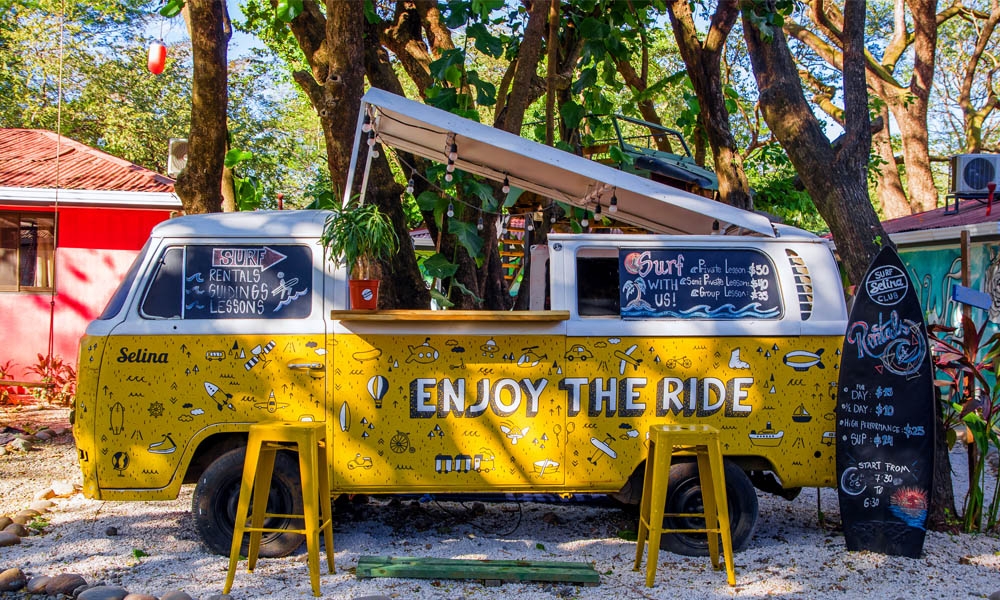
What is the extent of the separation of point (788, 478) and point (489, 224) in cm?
391

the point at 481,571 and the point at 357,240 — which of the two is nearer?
the point at 481,571

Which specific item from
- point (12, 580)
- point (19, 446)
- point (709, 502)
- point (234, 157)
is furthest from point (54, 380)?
point (709, 502)

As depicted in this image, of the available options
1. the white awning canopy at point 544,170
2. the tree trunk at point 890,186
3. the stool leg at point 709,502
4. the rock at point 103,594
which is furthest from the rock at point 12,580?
the tree trunk at point 890,186

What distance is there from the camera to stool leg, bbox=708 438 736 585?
4918 millimetres

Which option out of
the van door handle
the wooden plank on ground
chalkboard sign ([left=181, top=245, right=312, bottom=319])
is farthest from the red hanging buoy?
the wooden plank on ground

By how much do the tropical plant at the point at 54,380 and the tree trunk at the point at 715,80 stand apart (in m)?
8.41

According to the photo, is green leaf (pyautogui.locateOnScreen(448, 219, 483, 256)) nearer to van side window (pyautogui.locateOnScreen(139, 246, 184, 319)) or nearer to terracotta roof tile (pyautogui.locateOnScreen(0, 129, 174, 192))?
van side window (pyautogui.locateOnScreen(139, 246, 184, 319))

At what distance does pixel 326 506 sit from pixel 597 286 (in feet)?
7.14

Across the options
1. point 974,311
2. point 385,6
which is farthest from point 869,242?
point 385,6

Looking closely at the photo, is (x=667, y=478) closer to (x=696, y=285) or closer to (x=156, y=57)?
(x=696, y=285)

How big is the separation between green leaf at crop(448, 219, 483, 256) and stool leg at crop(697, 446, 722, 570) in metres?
2.95

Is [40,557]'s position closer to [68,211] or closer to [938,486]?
[938,486]

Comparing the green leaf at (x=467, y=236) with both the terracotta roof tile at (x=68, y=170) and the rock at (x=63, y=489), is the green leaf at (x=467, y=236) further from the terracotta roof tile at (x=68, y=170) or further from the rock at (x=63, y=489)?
the terracotta roof tile at (x=68, y=170)

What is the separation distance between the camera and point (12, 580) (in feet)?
15.7
